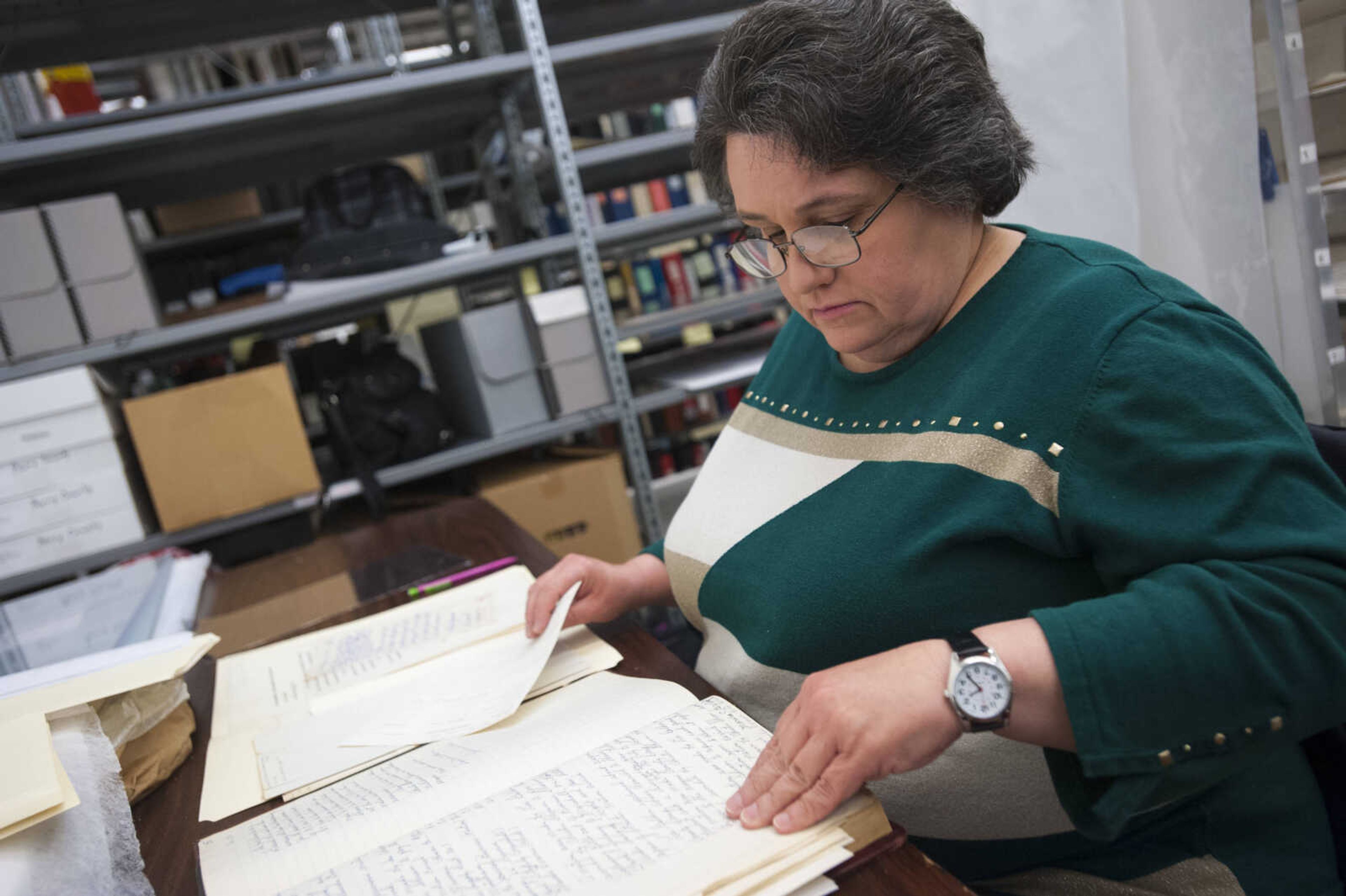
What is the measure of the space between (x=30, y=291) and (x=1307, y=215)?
2202mm

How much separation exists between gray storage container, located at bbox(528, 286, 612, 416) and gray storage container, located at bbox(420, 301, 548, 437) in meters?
0.05

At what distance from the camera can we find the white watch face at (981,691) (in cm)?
51

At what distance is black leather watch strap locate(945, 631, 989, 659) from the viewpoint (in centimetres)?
52

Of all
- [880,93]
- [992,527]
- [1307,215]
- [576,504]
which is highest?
[880,93]

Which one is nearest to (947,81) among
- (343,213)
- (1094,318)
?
(1094,318)

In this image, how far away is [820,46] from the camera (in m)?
0.67

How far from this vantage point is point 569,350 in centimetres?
201

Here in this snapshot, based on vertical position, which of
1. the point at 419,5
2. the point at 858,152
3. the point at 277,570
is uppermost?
the point at 419,5

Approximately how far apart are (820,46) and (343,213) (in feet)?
5.33

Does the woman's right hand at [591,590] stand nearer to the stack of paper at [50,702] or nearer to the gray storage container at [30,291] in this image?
the stack of paper at [50,702]

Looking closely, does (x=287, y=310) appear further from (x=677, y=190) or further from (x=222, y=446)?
(x=677, y=190)

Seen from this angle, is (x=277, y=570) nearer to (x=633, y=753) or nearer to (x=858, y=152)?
(x=633, y=753)

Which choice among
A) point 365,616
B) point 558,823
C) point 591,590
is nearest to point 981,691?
point 558,823

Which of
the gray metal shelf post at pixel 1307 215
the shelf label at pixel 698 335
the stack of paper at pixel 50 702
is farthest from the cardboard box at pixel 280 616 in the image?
the shelf label at pixel 698 335
